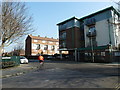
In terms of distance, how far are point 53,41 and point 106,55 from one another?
43697mm

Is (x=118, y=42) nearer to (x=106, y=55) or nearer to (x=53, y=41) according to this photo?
(x=106, y=55)

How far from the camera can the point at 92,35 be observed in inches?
1230

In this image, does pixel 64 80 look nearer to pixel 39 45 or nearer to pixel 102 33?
pixel 102 33

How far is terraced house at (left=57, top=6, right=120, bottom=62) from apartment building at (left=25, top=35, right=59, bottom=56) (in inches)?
817

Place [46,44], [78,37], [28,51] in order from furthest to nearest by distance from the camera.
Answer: [46,44]
[28,51]
[78,37]

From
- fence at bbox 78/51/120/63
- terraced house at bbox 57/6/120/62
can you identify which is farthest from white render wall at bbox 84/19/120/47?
fence at bbox 78/51/120/63

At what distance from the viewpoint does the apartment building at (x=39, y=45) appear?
2178 inches

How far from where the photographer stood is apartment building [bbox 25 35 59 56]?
55312 millimetres

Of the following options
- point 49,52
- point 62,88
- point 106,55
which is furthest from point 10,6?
point 49,52

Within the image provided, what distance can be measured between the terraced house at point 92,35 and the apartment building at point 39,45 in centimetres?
2076

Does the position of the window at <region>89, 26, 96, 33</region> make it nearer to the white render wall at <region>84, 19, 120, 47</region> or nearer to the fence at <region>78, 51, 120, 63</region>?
the white render wall at <region>84, 19, 120, 47</region>

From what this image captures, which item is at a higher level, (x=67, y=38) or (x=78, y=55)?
(x=67, y=38)

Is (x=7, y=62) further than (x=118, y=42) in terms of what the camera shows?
No

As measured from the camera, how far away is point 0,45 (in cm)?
1548
